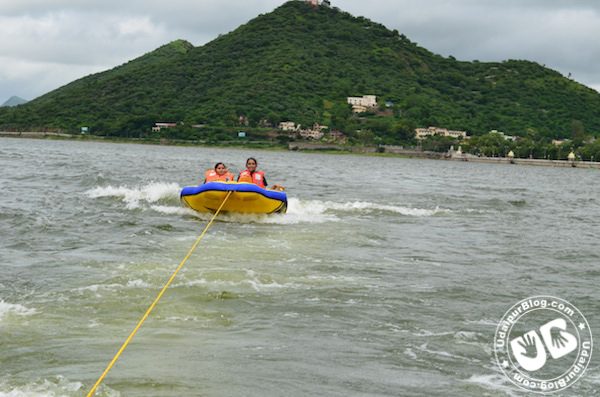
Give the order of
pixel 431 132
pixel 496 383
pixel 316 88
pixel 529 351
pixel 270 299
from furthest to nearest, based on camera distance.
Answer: pixel 316 88, pixel 431 132, pixel 270 299, pixel 529 351, pixel 496 383

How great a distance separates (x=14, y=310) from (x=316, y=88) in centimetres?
14399

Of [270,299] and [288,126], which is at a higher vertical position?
[270,299]

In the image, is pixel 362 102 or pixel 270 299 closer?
pixel 270 299

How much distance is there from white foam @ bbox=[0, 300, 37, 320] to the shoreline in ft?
353

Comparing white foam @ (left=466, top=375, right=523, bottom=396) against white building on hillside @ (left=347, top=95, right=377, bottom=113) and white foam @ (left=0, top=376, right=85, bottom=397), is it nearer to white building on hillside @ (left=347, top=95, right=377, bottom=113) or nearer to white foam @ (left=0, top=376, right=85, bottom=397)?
white foam @ (left=0, top=376, right=85, bottom=397)

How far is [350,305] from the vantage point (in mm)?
9266

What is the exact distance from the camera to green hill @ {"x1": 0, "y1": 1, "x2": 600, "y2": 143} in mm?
134000

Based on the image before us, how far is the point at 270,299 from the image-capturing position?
9.41 metres

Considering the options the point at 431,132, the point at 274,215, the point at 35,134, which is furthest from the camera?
the point at 431,132

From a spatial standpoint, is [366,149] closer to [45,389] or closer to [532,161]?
[532,161]

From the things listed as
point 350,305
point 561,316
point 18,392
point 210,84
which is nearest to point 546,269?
point 561,316

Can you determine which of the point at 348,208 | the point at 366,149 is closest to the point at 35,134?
the point at 366,149

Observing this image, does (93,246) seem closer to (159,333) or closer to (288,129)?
(159,333)

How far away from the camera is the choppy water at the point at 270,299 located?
6.59 meters
